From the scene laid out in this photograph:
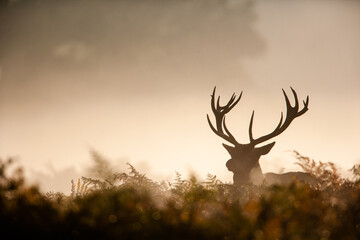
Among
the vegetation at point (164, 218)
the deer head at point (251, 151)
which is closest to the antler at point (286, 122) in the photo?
the deer head at point (251, 151)

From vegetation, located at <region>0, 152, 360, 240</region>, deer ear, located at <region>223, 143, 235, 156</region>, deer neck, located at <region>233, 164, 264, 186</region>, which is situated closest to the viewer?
vegetation, located at <region>0, 152, 360, 240</region>

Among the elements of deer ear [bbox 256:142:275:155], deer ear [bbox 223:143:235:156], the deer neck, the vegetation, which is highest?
deer ear [bbox 223:143:235:156]

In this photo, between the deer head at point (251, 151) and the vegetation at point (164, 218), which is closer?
the vegetation at point (164, 218)

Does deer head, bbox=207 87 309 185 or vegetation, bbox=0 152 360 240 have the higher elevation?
deer head, bbox=207 87 309 185

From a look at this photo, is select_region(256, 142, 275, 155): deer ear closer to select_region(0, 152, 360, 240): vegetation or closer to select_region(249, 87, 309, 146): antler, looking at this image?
select_region(249, 87, 309, 146): antler

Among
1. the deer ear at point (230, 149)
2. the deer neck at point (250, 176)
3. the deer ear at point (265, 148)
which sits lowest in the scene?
the deer neck at point (250, 176)

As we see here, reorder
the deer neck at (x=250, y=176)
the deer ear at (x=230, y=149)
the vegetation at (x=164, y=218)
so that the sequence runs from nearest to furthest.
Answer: the vegetation at (x=164, y=218) < the deer neck at (x=250, y=176) < the deer ear at (x=230, y=149)

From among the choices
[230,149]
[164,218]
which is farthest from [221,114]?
[164,218]

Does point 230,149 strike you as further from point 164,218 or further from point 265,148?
point 164,218

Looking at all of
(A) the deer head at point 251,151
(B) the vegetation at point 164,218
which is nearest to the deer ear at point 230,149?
(A) the deer head at point 251,151

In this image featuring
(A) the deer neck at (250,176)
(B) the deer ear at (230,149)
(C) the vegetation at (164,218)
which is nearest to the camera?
(C) the vegetation at (164,218)

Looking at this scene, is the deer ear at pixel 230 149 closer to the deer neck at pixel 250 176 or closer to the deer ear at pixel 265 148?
the deer neck at pixel 250 176

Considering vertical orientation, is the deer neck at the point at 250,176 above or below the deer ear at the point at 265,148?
below

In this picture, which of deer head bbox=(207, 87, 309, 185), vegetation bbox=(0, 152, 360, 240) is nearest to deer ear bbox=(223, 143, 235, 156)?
deer head bbox=(207, 87, 309, 185)
